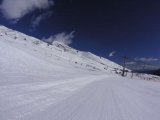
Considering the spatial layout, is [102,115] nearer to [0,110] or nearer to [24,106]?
[24,106]

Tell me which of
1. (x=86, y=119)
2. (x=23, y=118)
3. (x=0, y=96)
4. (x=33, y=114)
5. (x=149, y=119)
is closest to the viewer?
(x=23, y=118)

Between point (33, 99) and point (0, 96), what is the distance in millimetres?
937

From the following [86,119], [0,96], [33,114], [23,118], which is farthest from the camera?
[0,96]

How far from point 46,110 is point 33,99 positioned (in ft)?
3.24

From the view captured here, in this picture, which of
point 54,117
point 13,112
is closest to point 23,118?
point 13,112

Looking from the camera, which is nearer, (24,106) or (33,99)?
(24,106)

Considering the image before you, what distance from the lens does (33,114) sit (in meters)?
4.16

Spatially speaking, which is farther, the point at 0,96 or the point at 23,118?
the point at 0,96

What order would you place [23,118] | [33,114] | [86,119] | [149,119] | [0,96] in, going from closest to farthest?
[23,118] → [33,114] → [86,119] → [0,96] → [149,119]

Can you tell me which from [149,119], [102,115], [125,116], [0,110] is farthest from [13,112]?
[149,119]

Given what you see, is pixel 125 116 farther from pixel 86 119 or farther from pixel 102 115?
pixel 86 119

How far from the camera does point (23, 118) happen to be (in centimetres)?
381

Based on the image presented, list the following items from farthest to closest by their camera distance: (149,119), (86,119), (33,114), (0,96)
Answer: (149,119) < (0,96) < (86,119) < (33,114)

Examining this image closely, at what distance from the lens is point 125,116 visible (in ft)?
17.0
